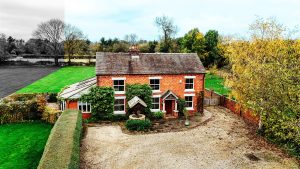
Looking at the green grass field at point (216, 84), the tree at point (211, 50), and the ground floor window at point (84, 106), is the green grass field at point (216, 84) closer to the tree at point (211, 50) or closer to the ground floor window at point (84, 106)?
the tree at point (211, 50)

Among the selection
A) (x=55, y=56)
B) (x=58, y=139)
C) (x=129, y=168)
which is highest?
(x=55, y=56)

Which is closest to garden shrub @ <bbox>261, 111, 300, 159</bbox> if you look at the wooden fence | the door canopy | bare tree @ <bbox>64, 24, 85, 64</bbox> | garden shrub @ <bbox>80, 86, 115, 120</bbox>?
the wooden fence

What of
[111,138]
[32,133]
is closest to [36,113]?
[32,133]

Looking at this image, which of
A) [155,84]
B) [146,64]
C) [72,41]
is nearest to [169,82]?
[155,84]

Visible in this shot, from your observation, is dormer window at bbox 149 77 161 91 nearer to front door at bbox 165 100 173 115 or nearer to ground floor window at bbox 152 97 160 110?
ground floor window at bbox 152 97 160 110

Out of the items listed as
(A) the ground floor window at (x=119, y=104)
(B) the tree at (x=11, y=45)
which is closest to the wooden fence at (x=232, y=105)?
(A) the ground floor window at (x=119, y=104)

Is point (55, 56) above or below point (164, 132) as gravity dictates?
above

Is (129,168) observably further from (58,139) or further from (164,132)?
(164,132)

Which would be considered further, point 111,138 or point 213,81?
point 213,81
